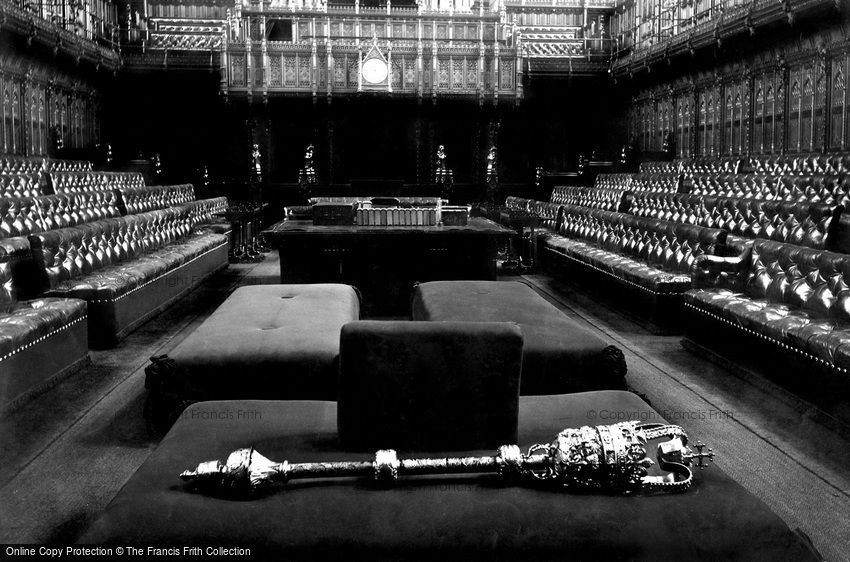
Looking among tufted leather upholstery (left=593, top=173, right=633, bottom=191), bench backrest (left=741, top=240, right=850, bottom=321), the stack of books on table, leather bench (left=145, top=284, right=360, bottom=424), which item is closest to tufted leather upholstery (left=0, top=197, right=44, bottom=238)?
the stack of books on table

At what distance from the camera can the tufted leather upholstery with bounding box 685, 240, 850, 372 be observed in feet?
14.0

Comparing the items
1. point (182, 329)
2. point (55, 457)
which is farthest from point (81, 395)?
point (182, 329)

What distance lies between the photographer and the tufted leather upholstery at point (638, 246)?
6.61m

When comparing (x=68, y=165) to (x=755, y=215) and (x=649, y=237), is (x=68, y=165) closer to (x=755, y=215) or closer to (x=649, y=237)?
(x=649, y=237)

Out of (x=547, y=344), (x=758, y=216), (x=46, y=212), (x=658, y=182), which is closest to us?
(x=547, y=344)

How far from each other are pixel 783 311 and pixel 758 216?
6.72ft

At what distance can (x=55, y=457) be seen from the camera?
11.8ft

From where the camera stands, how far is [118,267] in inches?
268

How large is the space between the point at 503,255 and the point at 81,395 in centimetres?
808

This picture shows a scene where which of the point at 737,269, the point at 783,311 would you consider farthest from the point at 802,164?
the point at 783,311

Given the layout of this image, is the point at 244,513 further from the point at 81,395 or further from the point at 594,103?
the point at 594,103

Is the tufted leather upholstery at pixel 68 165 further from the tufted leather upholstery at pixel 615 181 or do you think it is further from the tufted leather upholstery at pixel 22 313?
the tufted leather upholstery at pixel 615 181

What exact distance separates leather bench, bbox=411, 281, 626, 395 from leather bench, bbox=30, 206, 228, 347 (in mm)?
2528

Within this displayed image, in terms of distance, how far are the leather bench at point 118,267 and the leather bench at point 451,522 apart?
418 centimetres
